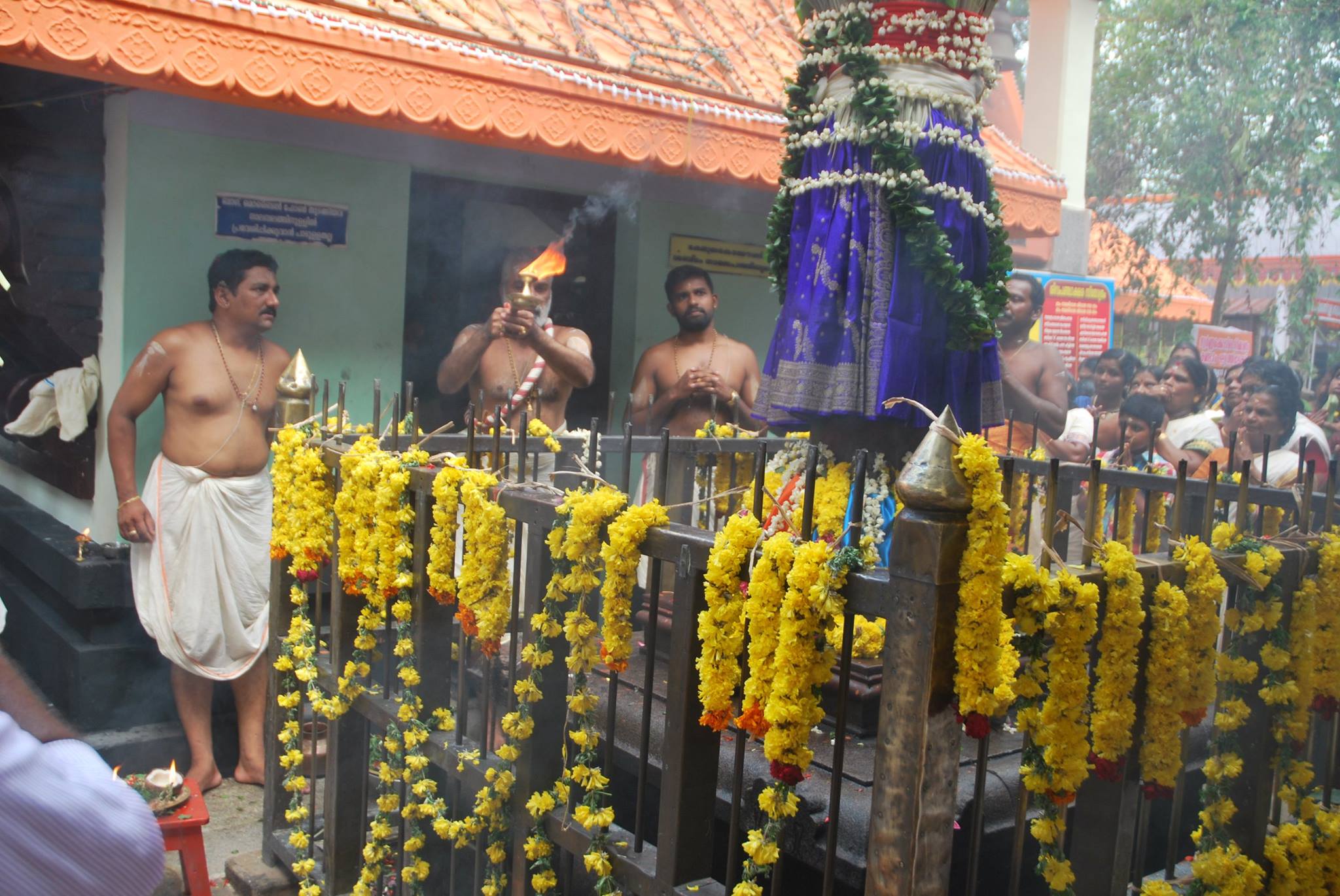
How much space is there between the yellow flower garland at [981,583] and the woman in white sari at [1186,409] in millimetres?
4601

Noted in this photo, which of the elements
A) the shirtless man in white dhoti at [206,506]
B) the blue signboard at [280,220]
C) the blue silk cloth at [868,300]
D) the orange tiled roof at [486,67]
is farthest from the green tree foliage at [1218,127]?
the shirtless man in white dhoti at [206,506]

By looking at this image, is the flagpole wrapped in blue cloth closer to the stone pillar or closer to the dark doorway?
the dark doorway

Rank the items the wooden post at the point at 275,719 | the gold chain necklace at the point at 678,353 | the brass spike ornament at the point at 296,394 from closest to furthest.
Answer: the wooden post at the point at 275,719 < the brass spike ornament at the point at 296,394 < the gold chain necklace at the point at 678,353

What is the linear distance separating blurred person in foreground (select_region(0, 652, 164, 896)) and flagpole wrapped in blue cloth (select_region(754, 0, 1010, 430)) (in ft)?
7.59

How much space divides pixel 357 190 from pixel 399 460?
3.59 m

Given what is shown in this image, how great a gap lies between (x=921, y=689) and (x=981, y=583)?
192 mm

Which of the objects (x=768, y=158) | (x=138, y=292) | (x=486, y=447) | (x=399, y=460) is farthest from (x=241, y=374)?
(x=768, y=158)

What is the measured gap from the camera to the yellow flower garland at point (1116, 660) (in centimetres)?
204

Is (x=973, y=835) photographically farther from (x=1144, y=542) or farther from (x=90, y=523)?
(x=90, y=523)

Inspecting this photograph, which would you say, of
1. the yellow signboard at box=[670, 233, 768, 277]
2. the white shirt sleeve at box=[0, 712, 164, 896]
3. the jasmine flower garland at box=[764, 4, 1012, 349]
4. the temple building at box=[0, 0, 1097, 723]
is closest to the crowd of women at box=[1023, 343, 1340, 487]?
the jasmine flower garland at box=[764, 4, 1012, 349]

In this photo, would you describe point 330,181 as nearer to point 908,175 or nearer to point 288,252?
point 288,252

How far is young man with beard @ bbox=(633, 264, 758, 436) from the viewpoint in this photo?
6453 mm

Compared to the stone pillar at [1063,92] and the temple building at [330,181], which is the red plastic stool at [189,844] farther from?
the stone pillar at [1063,92]

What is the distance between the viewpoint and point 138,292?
5391 mm
